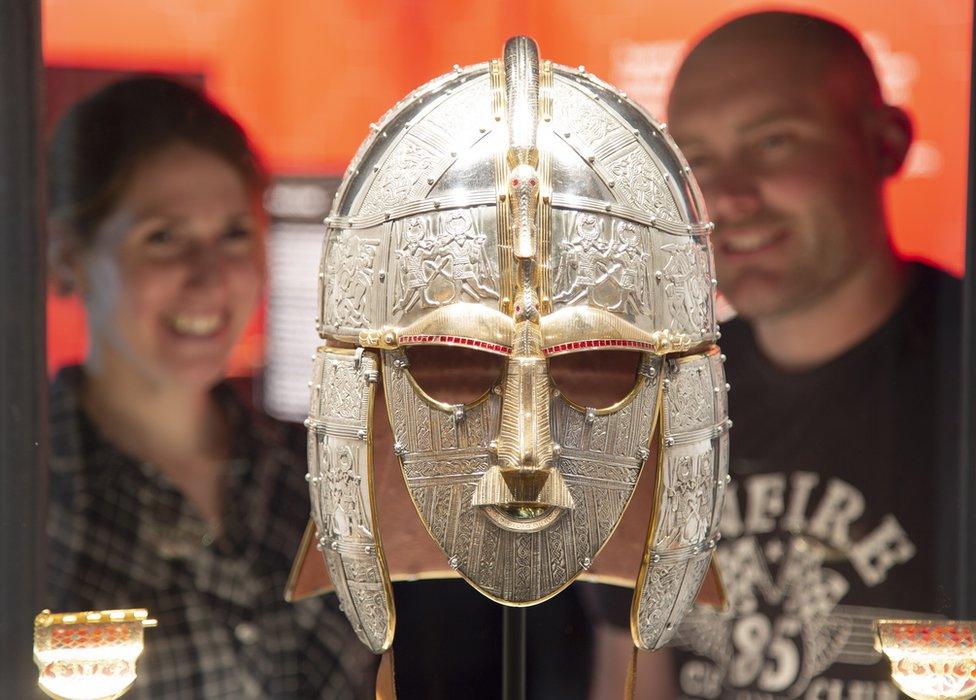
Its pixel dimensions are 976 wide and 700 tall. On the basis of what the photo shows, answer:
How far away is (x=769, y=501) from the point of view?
285cm

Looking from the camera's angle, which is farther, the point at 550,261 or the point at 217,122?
the point at 217,122

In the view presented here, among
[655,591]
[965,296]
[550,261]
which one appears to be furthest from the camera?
[965,296]

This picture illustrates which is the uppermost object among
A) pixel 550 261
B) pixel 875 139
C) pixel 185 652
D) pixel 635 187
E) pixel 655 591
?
pixel 875 139

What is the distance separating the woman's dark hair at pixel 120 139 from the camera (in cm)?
266

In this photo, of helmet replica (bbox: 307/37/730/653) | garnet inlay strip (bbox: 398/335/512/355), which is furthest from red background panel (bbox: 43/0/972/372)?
garnet inlay strip (bbox: 398/335/512/355)

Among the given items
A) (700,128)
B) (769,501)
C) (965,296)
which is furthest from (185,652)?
(965,296)

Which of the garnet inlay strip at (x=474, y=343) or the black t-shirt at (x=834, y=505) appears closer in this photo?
the garnet inlay strip at (x=474, y=343)

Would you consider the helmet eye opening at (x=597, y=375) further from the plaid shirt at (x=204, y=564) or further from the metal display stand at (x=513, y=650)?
the plaid shirt at (x=204, y=564)

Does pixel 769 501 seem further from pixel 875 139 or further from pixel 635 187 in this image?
pixel 635 187

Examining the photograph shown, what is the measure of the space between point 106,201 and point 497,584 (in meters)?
1.24

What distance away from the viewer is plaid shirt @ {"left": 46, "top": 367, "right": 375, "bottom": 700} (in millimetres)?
2715

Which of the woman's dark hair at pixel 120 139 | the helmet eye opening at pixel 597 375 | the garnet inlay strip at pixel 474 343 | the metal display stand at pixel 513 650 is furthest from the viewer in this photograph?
the woman's dark hair at pixel 120 139

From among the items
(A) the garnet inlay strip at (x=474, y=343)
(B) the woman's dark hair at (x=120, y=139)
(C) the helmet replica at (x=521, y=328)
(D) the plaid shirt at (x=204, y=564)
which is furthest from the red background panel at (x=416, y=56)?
(A) the garnet inlay strip at (x=474, y=343)

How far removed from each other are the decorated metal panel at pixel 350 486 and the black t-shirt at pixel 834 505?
971 mm
